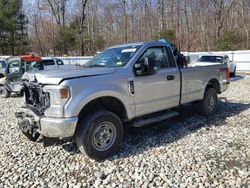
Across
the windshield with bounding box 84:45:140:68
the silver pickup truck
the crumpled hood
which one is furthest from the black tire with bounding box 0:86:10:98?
the crumpled hood

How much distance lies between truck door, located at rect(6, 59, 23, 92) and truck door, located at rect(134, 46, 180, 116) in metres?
8.08

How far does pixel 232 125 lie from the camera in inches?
246

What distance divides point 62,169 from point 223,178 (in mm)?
2443

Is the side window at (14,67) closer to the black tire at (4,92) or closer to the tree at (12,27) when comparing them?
the black tire at (4,92)

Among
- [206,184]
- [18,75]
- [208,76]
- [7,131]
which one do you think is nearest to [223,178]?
[206,184]

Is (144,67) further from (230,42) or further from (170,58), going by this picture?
(230,42)

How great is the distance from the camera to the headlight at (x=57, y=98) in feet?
13.4

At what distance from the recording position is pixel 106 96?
4.59m

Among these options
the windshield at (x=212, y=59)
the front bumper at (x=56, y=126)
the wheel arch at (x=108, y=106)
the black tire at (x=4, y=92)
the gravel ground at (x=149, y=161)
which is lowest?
the gravel ground at (x=149, y=161)

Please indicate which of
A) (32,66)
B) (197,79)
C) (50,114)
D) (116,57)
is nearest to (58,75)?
(50,114)

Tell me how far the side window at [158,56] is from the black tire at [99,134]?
1.59 metres

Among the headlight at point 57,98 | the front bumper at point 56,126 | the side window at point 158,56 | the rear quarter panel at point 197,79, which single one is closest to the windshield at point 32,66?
the side window at point 158,56

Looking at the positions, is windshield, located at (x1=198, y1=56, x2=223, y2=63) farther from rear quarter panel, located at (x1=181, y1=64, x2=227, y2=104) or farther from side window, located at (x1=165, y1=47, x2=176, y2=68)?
side window, located at (x1=165, y1=47, x2=176, y2=68)

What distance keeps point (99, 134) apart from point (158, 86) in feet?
5.31
